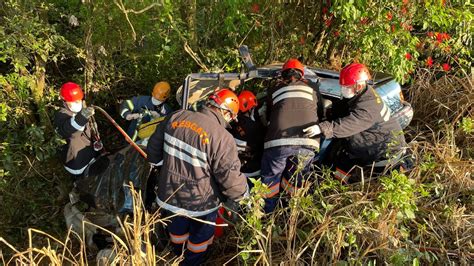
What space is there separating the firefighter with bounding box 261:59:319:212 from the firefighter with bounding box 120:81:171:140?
60.5 inches

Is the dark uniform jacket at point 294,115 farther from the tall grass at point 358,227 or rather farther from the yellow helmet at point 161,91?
the yellow helmet at point 161,91

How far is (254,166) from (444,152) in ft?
6.51

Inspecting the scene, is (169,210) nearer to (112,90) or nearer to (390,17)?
(112,90)

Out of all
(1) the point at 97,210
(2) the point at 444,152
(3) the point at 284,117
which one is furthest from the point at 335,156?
(1) the point at 97,210

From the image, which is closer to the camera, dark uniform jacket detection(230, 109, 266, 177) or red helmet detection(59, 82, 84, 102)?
red helmet detection(59, 82, 84, 102)

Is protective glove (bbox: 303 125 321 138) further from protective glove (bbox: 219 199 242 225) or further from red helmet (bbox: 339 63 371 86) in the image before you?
protective glove (bbox: 219 199 242 225)

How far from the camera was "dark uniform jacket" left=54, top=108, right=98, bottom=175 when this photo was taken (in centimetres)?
389

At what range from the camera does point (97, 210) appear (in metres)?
3.94

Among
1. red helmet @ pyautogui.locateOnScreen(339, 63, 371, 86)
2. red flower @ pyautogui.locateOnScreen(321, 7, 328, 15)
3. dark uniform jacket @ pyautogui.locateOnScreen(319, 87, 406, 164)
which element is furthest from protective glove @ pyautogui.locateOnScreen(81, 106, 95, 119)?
red flower @ pyautogui.locateOnScreen(321, 7, 328, 15)

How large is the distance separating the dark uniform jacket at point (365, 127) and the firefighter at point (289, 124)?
22 cm

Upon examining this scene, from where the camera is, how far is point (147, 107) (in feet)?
15.9

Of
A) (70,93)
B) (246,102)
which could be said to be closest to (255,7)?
(246,102)

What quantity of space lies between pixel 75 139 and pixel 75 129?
17 centimetres

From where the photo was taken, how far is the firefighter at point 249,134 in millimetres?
4043
